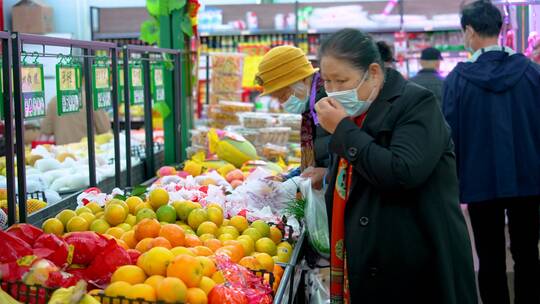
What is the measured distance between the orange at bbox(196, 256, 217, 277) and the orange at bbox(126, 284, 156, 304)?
0.26m

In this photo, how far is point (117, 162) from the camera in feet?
13.5

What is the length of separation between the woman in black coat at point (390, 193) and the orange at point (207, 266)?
0.43 meters

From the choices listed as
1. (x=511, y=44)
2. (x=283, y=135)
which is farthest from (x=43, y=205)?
(x=511, y=44)

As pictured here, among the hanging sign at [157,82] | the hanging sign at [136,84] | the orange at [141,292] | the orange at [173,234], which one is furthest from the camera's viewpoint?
the hanging sign at [157,82]

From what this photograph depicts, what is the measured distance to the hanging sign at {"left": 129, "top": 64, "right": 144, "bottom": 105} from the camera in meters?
4.44

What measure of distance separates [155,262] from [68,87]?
4.48 feet

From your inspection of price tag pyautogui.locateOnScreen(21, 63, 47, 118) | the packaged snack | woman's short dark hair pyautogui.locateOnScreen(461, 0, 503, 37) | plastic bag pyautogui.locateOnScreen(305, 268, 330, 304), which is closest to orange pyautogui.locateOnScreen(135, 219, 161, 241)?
price tag pyautogui.locateOnScreen(21, 63, 47, 118)

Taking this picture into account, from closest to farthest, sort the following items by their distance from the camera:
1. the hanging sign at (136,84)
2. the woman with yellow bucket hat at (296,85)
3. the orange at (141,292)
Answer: the orange at (141,292)
the woman with yellow bucket hat at (296,85)
the hanging sign at (136,84)

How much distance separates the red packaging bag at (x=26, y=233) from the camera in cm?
238

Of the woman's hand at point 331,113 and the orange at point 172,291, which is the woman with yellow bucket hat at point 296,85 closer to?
the woman's hand at point 331,113

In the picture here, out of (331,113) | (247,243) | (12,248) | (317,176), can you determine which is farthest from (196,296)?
(317,176)

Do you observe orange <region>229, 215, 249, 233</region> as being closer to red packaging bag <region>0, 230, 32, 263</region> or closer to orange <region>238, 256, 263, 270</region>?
orange <region>238, 256, 263, 270</region>

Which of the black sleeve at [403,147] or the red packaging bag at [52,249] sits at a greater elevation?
the black sleeve at [403,147]

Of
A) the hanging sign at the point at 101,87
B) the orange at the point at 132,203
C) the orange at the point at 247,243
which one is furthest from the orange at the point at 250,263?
the hanging sign at the point at 101,87
